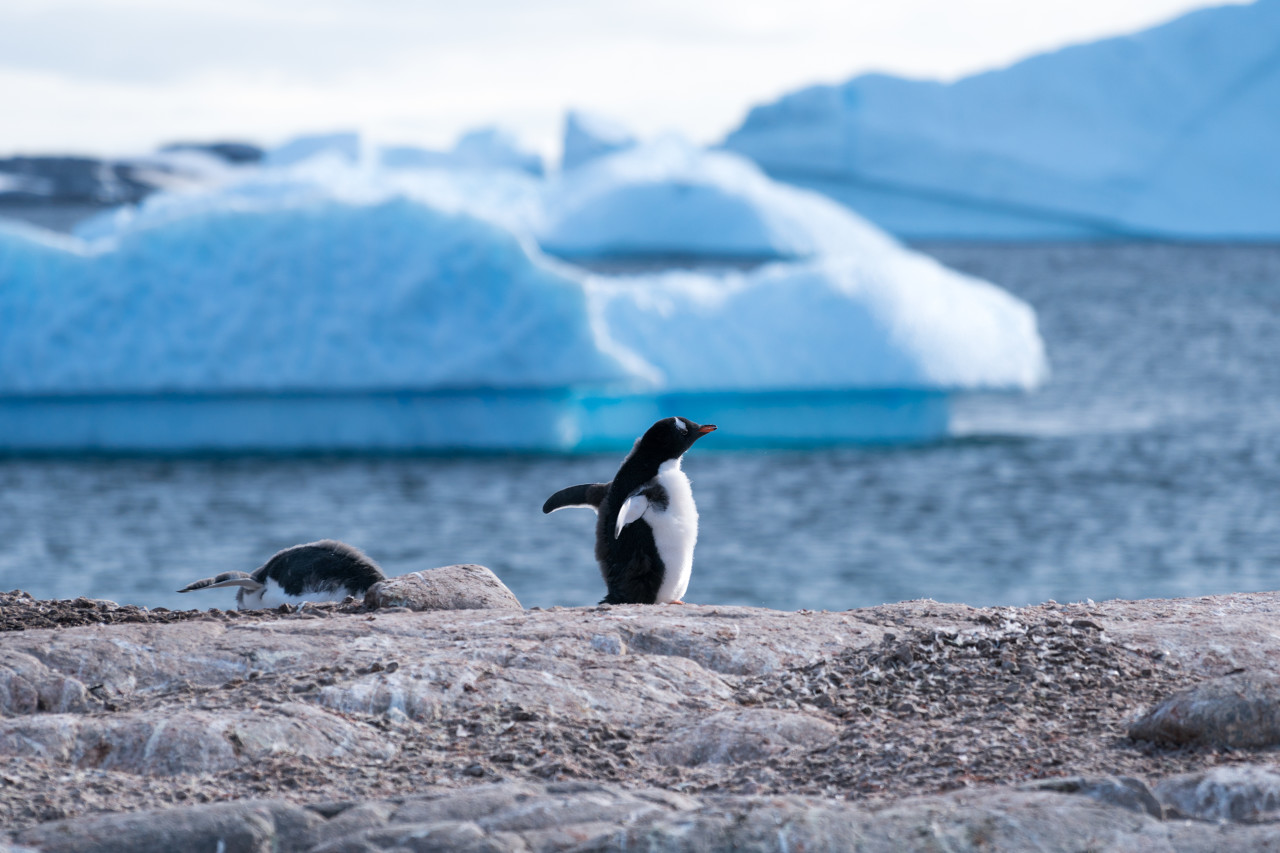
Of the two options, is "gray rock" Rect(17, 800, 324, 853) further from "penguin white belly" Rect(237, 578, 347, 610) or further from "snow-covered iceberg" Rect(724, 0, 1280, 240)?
"snow-covered iceberg" Rect(724, 0, 1280, 240)

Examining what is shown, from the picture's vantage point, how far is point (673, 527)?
437 cm

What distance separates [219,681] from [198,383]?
1403 cm

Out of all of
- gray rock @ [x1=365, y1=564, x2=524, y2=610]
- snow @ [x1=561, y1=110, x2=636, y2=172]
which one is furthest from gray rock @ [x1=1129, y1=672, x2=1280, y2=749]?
snow @ [x1=561, y1=110, x2=636, y2=172]

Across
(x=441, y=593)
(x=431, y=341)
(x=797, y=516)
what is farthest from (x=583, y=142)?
(x=441, y=593)

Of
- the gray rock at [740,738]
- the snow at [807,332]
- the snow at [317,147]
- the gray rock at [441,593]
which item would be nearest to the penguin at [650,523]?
the gray rock at [441,593]

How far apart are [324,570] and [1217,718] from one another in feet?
9.50

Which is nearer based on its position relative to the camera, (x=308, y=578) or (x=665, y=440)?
(x=665, y=440)

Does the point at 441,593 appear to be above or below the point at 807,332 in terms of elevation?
below

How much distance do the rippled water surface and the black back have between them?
5.57 meters

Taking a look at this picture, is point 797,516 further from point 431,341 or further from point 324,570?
point 324,570

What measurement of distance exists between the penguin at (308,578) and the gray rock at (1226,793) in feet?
8.91

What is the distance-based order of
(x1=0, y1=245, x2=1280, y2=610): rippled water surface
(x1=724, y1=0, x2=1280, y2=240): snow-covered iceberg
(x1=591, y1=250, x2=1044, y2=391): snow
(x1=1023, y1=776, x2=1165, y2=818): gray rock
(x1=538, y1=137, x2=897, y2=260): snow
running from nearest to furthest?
(x1=1023, y1=776, x2=1165, y2=818): gray rock < (x1=0, y1=245, x2=1280, y2=610): rippled water surface < (x1=591, y1=250, x2=1044, y2=391): snow < (x1=538, y1=137, x2=897, y2=260): snow < (x1=724, y1=0, x2=1280, y2=240): snow-covered iceberg

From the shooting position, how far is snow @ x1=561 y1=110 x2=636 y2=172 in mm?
44844

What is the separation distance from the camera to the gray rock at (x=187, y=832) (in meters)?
2.34
